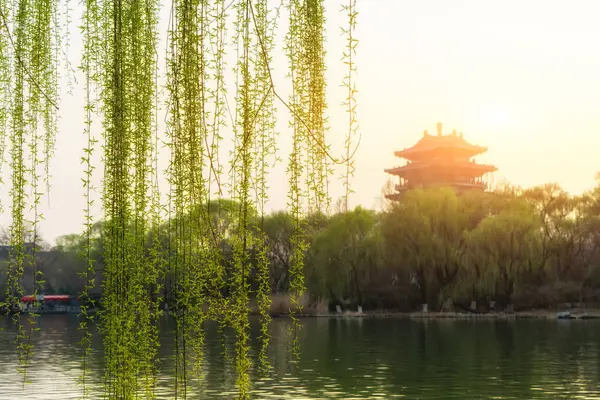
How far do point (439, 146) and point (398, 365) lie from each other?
38.0 meters

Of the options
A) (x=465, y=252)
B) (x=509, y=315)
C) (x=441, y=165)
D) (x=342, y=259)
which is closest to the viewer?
(x=465, y=252)

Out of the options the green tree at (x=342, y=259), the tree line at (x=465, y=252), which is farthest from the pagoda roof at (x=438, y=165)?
the green tree at (x=342, y=259)

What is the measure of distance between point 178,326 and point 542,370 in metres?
21.5

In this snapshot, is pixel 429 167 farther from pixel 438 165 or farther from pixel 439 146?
pixel 439 146

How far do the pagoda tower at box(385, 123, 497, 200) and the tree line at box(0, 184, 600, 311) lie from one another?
20.8 metres

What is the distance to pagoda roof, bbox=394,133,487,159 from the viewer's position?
2456 inches

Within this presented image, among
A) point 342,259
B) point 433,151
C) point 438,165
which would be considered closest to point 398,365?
point 342,259

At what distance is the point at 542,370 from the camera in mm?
A: 24094

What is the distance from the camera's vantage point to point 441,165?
203ft

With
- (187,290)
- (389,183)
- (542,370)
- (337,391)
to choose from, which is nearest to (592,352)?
(542,370)

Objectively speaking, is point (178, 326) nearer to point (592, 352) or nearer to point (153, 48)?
point (153, 48)

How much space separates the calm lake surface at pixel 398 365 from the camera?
20344 mm

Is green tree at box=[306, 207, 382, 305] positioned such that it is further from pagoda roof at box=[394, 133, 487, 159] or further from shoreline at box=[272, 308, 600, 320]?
pagoda roof at box=[394, 133, 487, 159]

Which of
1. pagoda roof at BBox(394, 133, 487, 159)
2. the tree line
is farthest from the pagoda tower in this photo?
the tree line
